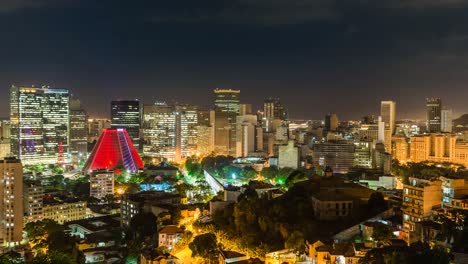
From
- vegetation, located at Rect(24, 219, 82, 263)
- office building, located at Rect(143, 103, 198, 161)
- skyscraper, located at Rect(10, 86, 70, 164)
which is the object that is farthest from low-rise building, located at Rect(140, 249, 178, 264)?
office building, located at Rect(143, 103, 198, 161)

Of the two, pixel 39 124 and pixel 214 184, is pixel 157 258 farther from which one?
pixel 39 124

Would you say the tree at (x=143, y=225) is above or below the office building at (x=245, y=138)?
below

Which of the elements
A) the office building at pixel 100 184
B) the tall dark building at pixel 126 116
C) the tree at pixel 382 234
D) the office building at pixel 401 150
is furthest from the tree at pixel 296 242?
the tall dark building at pixel 126 116

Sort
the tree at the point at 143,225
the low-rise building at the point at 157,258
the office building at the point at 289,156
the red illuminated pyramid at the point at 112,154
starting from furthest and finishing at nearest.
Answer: the office building at the point at 289,156
the red illuminated pyramid at the point at 112,154
the tree at the point at 143,225
the low-rise building at the point at 157,258

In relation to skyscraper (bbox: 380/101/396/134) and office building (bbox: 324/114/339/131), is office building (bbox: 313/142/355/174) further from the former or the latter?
office building (bbox: 324/114/339/131)

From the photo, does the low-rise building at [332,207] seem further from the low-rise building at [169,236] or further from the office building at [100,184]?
the office building at [100,184]

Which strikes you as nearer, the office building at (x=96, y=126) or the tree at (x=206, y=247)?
the tree at (x=206, y=247)

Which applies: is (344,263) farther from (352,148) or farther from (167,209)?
(352,148)

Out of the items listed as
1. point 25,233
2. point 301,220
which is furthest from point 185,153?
point 301,220
